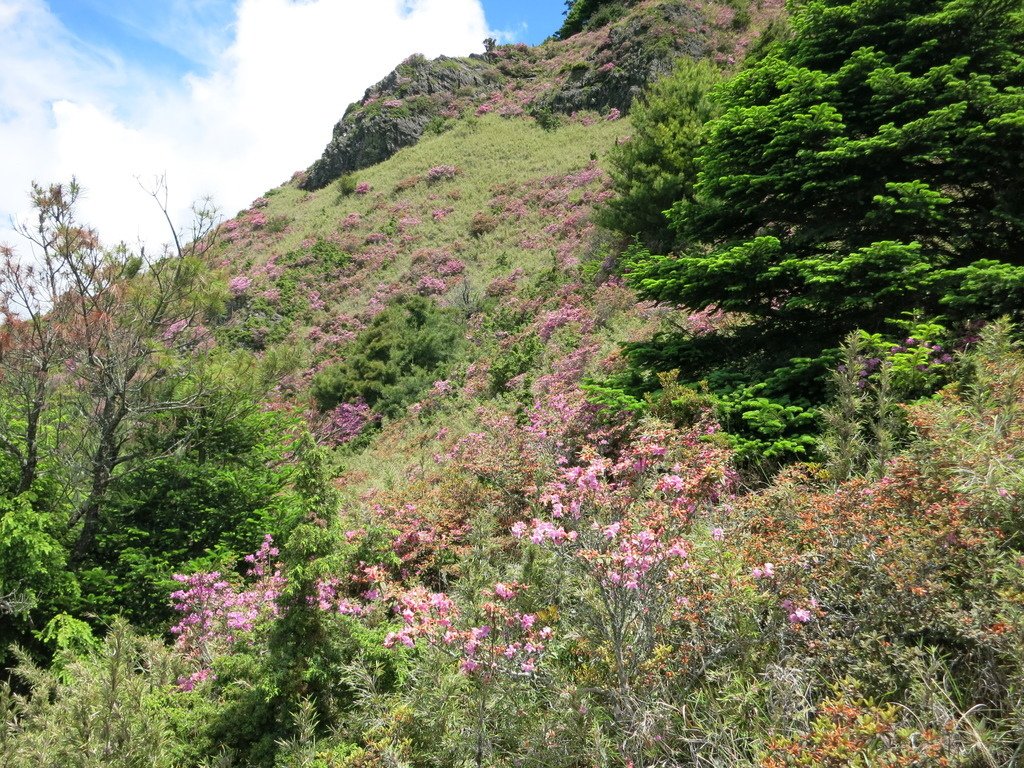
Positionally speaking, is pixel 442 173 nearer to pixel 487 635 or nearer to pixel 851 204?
pixel 851 204

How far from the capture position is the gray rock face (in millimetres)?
36562

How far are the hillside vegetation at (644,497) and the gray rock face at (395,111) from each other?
27.1m

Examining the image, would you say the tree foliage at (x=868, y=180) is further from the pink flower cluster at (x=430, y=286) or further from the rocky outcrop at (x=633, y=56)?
the rocky outcrop at (x=633, y=56)

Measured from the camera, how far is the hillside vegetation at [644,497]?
2627 millimetres

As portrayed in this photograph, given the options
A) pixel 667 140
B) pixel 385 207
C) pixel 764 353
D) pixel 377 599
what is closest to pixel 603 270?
pixel 667 140

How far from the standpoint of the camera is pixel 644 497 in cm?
412

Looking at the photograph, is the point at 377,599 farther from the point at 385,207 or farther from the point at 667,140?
the point at 385,207

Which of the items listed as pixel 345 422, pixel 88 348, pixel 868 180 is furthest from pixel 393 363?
pixel 868 180

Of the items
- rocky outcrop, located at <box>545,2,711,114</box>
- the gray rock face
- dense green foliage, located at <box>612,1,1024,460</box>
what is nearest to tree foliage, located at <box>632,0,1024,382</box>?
dense green foliage, located at <box>612,1,1024,460</box>

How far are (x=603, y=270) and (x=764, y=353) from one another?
9.21 metres

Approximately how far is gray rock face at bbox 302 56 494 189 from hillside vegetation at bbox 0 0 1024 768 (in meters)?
27.1

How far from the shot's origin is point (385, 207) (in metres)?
30.2

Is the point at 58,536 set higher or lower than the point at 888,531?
higher

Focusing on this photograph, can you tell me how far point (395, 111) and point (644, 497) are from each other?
39072 mm
